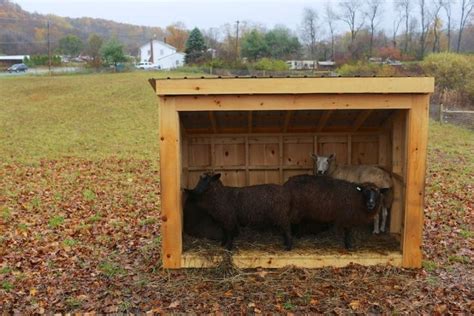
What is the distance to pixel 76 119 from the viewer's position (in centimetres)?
3188

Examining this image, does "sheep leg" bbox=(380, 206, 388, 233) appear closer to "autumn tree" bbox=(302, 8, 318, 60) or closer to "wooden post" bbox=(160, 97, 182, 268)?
"wooden post" bbox=(160, 97, 182, 268)

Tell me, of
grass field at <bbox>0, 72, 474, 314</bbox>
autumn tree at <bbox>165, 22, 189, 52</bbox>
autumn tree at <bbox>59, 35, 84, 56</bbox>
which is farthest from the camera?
autumn tree at <bbox>165, 22, 189, 52</bbox>

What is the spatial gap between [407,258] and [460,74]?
3220 centimetres

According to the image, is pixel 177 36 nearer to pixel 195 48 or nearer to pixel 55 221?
pixel 195 48

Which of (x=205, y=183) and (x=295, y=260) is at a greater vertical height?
(x=205, y=183)

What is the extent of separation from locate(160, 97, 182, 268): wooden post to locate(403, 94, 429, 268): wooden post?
3.70m

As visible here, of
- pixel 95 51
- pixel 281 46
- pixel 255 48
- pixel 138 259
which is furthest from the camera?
pixel 95 51

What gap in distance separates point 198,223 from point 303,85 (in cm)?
333

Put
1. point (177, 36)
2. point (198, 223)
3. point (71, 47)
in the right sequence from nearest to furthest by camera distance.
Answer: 1. point (198, 223)
2. point (71, 47)
3. point (177, 36)

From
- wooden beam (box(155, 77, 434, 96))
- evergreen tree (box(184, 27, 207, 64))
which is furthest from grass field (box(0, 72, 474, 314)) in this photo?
evergreen tree (box(184, 27, 207, 64))

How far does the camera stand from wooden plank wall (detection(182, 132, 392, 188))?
33.0 ft

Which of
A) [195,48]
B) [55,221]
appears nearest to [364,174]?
[55,221]

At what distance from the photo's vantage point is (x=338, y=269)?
7719mm

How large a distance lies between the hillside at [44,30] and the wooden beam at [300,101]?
108519mm
